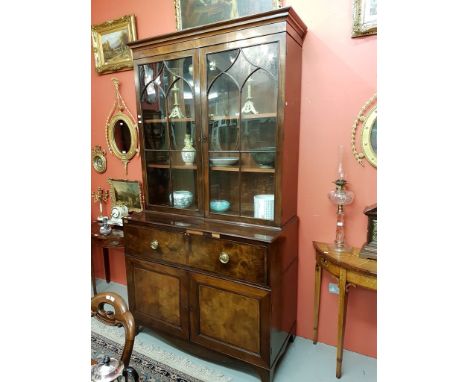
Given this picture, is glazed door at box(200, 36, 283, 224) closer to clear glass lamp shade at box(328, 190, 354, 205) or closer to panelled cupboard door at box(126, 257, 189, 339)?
clear glass lamp shade at box(328, 190, 354, 205)

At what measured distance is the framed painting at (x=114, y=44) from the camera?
2225 millimetres

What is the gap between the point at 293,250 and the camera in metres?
1.79

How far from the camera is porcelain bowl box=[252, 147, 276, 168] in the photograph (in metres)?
1.58

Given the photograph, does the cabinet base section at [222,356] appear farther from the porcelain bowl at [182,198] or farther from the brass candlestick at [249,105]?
the brass candlestick at [249,105]

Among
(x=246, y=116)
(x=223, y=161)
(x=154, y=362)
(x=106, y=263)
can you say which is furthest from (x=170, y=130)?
(x=106, y=263)

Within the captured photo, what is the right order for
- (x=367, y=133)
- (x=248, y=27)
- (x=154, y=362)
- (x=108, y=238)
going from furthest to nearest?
(x=108, y=238) < (x=154, y=362) < (x=367, y=133) < (x=248, y=27)

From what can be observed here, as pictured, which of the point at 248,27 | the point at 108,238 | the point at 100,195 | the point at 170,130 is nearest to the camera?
the point at 248,27

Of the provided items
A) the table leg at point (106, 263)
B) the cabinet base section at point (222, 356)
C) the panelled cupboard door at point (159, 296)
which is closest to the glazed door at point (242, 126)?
Result: the panelled cupboard door at point (159, 296)

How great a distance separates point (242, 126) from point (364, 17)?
857 millimetres

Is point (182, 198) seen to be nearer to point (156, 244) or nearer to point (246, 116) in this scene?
point (156, 244)

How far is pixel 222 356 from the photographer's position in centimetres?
167
